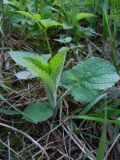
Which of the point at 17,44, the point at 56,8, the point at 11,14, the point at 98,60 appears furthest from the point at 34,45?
the point at 98,60

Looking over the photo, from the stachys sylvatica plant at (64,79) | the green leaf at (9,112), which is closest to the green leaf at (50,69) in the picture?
the stachys sylvatica plant at (64,79)

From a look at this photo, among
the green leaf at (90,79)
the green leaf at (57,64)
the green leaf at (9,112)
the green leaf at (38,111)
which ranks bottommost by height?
the green leaf at (9,112)

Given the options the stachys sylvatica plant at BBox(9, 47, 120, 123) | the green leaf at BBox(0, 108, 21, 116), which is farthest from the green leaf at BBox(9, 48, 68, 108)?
the green leaf at BBox(0, 108, 21, 116)

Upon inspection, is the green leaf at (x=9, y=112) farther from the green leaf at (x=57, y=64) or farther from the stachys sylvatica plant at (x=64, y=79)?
the green leaf at (x=57, y=64)

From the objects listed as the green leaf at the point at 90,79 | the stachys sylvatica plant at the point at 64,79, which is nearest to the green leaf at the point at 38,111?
the stachys sylvatica plant at the point at 64,79

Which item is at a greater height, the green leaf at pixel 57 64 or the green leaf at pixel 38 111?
the green leaf at pixel 57 64

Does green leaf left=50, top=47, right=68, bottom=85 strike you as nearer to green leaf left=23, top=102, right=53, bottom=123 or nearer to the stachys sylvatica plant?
the stachys sylvatica plant

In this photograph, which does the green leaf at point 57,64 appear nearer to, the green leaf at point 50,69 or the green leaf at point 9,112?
the green leaf at point 50,69
